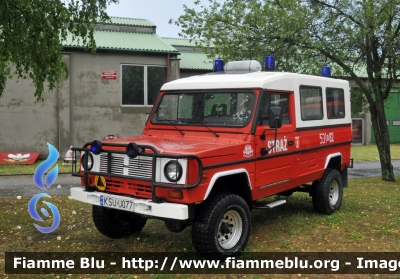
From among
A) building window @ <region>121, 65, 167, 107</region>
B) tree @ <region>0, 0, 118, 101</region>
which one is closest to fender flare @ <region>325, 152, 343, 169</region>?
tree @ <region>0, 0, 118, 101</region>

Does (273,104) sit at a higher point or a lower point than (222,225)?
higher

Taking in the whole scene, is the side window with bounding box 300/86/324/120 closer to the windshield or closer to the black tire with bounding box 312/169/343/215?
the black tire with bounding box 312/169/343/215

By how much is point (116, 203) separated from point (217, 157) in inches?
52.3

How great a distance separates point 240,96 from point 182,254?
2.28m

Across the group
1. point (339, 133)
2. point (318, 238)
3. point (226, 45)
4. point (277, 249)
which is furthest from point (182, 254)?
point (226, 45)

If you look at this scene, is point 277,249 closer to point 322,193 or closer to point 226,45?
point 322,193

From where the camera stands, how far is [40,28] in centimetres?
701

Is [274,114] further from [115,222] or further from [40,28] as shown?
[40,28]

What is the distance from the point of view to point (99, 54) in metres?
18.1

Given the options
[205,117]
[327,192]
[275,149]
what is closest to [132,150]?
[205,117]

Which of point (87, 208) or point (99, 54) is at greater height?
point (99, 54)

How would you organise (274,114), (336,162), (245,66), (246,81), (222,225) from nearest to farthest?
(222,225) → (274,114) → (246,81) → (245,66) → (336,162)

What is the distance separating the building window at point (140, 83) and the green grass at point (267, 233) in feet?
35.3

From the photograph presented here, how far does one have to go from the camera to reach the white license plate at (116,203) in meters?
4.92
